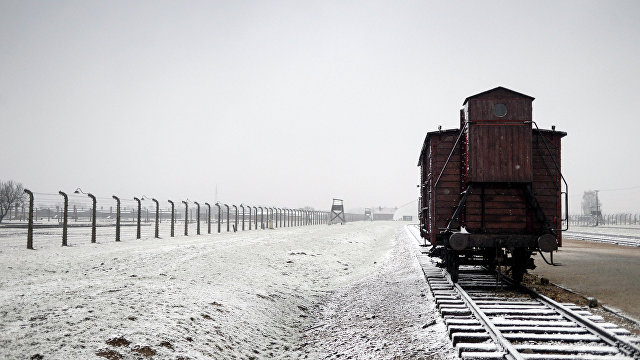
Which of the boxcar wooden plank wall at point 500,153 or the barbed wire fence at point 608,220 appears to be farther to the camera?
the barbed wire fence at point 608,220

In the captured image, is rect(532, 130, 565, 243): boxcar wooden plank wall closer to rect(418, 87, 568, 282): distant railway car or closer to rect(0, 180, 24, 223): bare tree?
rect(418, 87, 568, 282): distant railway car

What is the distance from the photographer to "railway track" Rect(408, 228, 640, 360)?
558 centimetres

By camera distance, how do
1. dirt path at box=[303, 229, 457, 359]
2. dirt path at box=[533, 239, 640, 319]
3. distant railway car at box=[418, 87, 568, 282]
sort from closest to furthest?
dirt path at box=[303, 229, 457, 359] → dirt path at box=[533, 239, 640, 319] → distant railway car at box=[418, 87, 568, 282]

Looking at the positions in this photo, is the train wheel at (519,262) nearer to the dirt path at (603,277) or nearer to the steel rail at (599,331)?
the dirt path at (603,277)

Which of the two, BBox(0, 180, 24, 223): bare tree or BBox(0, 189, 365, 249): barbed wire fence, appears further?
BBox(0, 180, 24, 223): bare tree

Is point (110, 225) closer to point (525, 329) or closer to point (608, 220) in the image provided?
point (525, 329)

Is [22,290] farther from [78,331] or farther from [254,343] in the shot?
[254,343]

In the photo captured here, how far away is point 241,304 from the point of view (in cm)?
871

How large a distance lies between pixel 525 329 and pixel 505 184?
16.0 feet

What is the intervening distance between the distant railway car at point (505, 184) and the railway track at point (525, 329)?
1.16 metres

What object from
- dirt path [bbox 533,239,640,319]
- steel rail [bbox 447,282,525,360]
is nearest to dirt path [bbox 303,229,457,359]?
steel rail [bbox 447,282,525,360]

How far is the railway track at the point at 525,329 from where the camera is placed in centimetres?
558

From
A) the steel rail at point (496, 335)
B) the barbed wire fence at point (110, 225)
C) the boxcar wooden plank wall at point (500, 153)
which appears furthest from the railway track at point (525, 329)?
the barbed wire fence at point (110, 225)

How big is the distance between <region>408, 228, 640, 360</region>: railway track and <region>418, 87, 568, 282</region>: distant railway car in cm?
116
